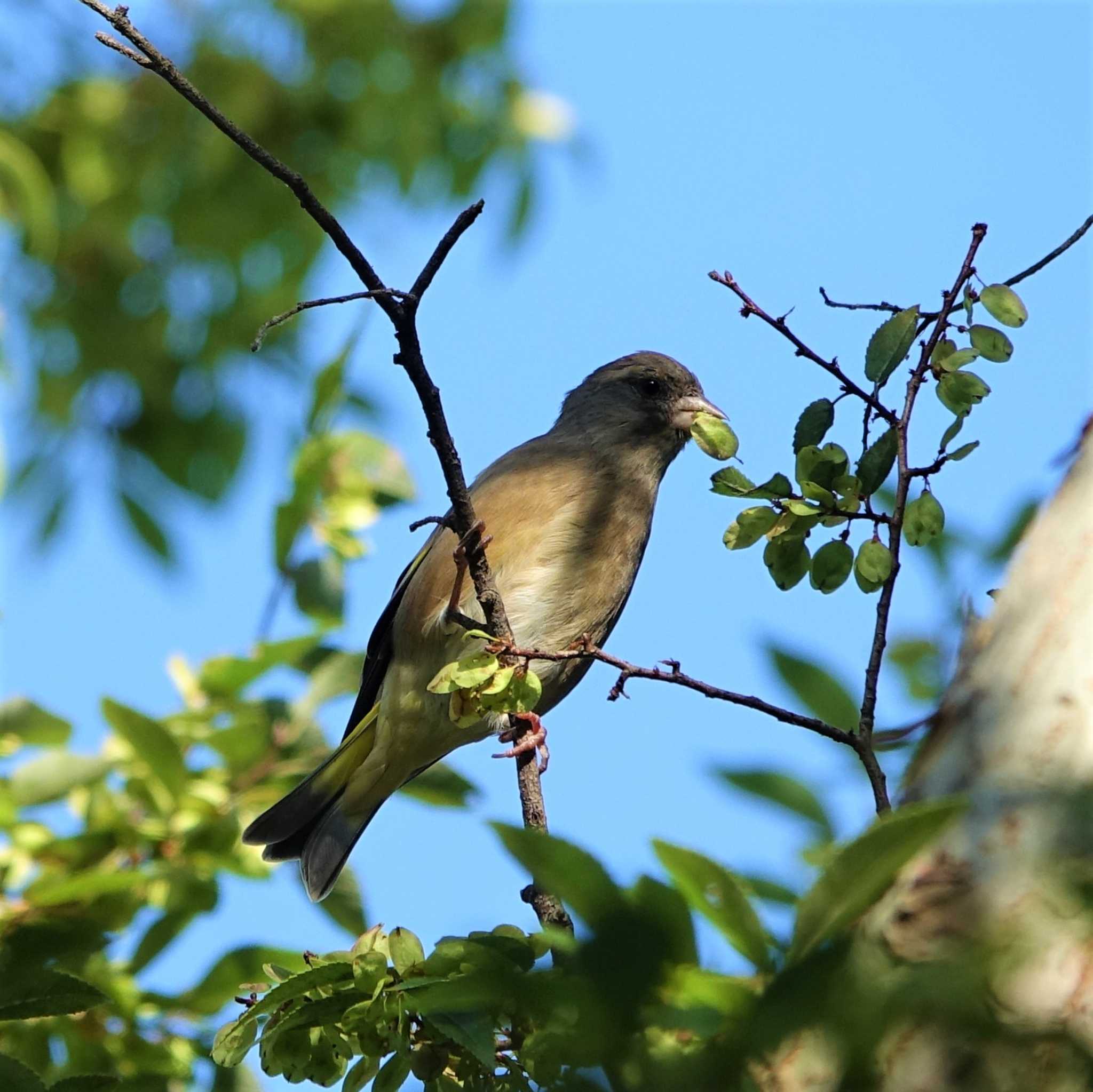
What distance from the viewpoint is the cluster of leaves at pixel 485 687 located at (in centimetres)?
264

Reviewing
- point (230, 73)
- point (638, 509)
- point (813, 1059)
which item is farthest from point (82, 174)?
point (813, 1059)

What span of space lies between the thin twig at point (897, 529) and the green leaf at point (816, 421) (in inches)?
4.6

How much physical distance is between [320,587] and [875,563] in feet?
6.53

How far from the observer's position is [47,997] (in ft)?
7.59

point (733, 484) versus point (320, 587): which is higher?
point (320, 587)

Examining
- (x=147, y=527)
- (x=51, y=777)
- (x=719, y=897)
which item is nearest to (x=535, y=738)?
(x=51, y=777)

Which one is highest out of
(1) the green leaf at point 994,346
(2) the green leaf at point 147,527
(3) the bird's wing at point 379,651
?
(2) the green leaf at point 147,527

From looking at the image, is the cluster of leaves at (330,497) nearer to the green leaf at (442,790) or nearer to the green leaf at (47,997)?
the green leaf at (442,790)

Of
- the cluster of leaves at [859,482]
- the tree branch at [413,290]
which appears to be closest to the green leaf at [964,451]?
the cluster of leaves at [859,482]

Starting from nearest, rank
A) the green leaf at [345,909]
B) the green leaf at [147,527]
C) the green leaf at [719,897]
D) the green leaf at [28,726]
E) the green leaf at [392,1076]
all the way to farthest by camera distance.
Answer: the green leaf at [719,897] → the green leaf at [392,1076] → the green leaf at [28,726] → the green leaf at [345,909] → the green leaf at [147,527]

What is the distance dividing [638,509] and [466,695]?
2348 millimetres

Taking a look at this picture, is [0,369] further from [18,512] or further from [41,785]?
[41,785]

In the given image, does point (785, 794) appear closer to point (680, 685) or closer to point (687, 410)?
point (680, 685)

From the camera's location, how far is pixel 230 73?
6254mm
